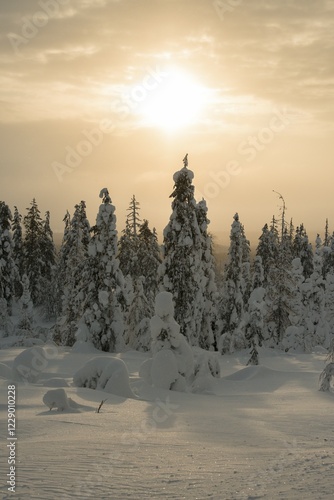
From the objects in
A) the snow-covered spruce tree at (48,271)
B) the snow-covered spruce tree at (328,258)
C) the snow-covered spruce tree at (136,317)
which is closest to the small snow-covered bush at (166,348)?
the snow-covered spruce tree at (136,317)

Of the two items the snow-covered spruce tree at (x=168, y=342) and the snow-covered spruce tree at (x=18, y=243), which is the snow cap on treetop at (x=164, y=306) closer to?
the snow-covered spruce tree at (x=168, y=342)

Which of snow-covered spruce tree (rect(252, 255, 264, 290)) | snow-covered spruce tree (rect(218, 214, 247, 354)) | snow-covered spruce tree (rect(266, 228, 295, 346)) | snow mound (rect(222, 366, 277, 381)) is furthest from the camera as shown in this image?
snow-covered spruce tree (rect(252, 255, 264, 290))

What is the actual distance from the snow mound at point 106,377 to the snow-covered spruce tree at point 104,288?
1723cm

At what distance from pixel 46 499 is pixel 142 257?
149 feet

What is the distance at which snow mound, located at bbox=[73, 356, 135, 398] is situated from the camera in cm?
1321

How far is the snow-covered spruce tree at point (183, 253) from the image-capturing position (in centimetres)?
3025

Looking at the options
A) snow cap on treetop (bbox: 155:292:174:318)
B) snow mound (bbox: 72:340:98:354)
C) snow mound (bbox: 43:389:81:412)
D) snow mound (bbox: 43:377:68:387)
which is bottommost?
snow mound (bbox: 72:340:98:354)

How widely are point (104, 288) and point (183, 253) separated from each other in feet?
17.5

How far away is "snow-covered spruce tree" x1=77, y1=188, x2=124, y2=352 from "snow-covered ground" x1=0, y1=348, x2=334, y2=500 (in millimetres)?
18678

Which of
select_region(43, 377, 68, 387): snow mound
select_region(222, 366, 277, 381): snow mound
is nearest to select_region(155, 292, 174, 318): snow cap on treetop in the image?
select_region(43, 377, 68, 387): snow mound

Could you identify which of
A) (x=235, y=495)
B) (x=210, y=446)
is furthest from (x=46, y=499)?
(x=210, y=446)

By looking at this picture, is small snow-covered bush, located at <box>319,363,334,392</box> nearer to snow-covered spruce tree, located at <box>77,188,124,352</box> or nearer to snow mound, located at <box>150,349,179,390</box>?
snow mound, located at <box>150,349,179,390</box>

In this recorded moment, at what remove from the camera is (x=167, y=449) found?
662 centimetres

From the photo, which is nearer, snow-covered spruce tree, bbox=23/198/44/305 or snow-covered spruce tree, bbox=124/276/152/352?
snow-covered spruce tree, bbox=124/276/152/352
